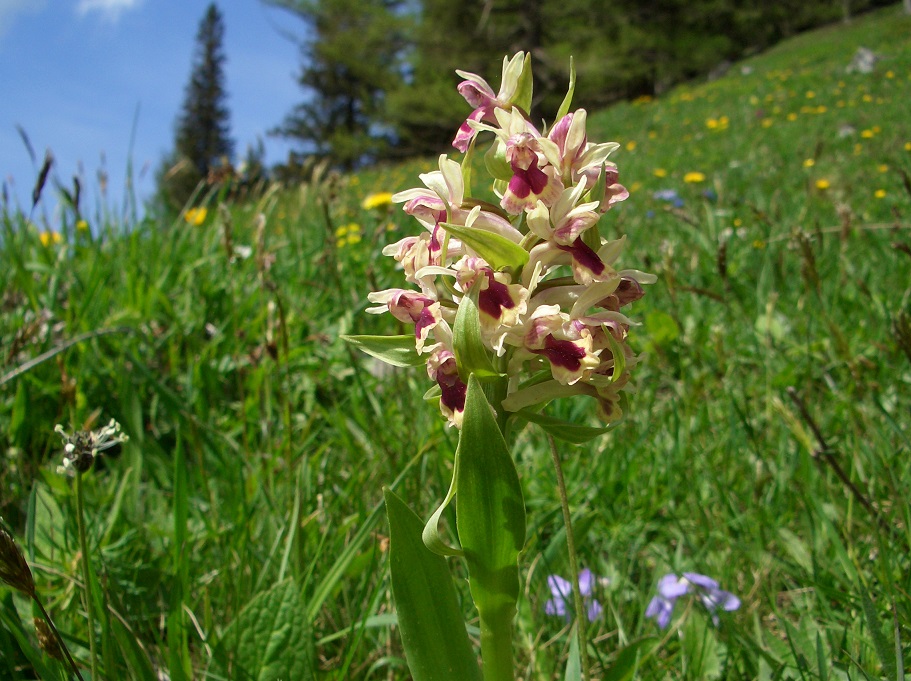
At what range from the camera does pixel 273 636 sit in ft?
3.51

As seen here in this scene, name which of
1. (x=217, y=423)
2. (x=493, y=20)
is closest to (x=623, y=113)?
(x=493, y=20)

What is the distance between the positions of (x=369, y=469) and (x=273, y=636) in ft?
2.03

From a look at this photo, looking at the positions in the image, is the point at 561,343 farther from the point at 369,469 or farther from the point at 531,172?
the point at 369,469

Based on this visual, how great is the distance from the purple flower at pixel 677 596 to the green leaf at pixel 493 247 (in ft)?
2.26

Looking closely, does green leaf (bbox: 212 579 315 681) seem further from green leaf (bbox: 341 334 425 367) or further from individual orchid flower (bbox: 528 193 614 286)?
individual orchid flower (bbox: 528 193 614 286)

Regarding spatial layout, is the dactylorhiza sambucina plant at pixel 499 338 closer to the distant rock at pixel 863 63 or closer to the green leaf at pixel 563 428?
the green leaf at pixel 563 428

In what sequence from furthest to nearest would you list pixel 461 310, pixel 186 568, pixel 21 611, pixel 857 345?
pixel 857 345, pixel 21 611, pixel 186 568, pixel 461 310

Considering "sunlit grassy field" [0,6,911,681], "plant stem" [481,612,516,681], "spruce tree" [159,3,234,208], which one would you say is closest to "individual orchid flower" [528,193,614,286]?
"sunlit grassy field" [0,6,911,681]

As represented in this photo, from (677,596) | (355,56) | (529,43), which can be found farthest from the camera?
(355,56)

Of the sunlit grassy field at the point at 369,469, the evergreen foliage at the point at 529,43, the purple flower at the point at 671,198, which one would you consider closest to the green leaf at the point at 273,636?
the sunlit grassy field at the point at 369,469

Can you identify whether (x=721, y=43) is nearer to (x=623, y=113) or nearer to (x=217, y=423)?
(x=623, y=113)

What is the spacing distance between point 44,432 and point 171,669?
4.01ft

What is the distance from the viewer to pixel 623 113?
1789cm

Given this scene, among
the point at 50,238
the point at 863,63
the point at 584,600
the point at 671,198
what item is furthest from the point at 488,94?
A: the point at 863,63
